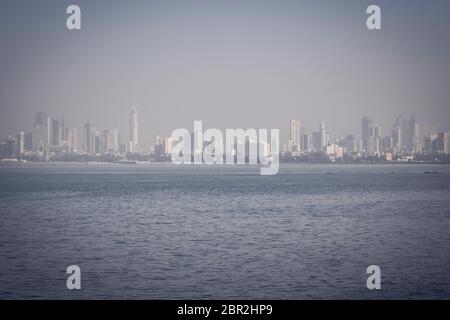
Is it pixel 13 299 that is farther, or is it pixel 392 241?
Answer: pixel 392 241

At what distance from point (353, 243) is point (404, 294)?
1381 cm

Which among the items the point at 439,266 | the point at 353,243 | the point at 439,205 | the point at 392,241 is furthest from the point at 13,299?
the point at 439,205

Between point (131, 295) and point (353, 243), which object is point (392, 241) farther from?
point (131, 295)

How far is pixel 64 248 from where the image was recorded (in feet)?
116

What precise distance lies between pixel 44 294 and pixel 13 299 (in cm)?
121

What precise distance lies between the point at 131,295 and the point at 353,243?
17.9m

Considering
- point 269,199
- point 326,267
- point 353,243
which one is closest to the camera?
point 326,267

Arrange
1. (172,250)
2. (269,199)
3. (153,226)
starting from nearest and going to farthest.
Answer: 1. (172,250)
2. (153,226)
3. (269,199)

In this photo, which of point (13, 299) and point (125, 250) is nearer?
point (13, 299)

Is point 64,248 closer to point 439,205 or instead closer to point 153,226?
point 153,226

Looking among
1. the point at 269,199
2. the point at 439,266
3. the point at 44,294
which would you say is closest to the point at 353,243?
the point at 439,266
